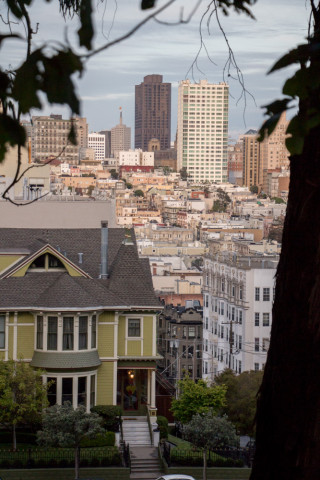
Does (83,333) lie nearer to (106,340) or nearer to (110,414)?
(106,340)

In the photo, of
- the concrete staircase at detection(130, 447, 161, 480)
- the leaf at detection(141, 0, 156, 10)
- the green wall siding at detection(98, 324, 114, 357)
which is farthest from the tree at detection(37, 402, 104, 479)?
the leaf at detection(141, 0, 156, 10)

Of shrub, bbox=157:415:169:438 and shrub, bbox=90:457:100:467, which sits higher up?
shrub, bbox=157:415:169:438

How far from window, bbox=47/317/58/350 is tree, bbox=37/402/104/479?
88.1 inches

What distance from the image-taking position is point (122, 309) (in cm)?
2617

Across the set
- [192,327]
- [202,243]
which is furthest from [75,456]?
[202,243]

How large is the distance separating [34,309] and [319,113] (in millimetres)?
22414

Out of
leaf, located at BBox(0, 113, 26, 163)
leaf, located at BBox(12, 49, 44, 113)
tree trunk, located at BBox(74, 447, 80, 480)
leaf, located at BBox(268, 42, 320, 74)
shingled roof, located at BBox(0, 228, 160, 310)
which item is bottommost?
tree trunk, located at BBox(74, 447, 80, 480)

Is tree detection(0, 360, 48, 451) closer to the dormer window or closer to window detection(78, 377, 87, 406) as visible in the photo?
window detection(78, 377, 87, 406)

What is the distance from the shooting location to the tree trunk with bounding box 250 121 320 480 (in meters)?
3.93

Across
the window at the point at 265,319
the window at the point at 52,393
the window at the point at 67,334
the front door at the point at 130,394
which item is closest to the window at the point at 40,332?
the window at the point at 67,334

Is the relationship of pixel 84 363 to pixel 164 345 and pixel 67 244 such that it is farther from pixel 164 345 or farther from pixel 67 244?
pixel 164 345

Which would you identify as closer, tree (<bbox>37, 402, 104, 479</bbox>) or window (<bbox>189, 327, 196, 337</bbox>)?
tree (<bbox>37, 402, 104, 479</bbox>)

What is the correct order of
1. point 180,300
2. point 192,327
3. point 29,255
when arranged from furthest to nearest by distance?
point 180,300 → point 192,327 → point 29,255

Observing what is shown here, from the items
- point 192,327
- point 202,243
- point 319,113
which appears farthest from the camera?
point 202,243
